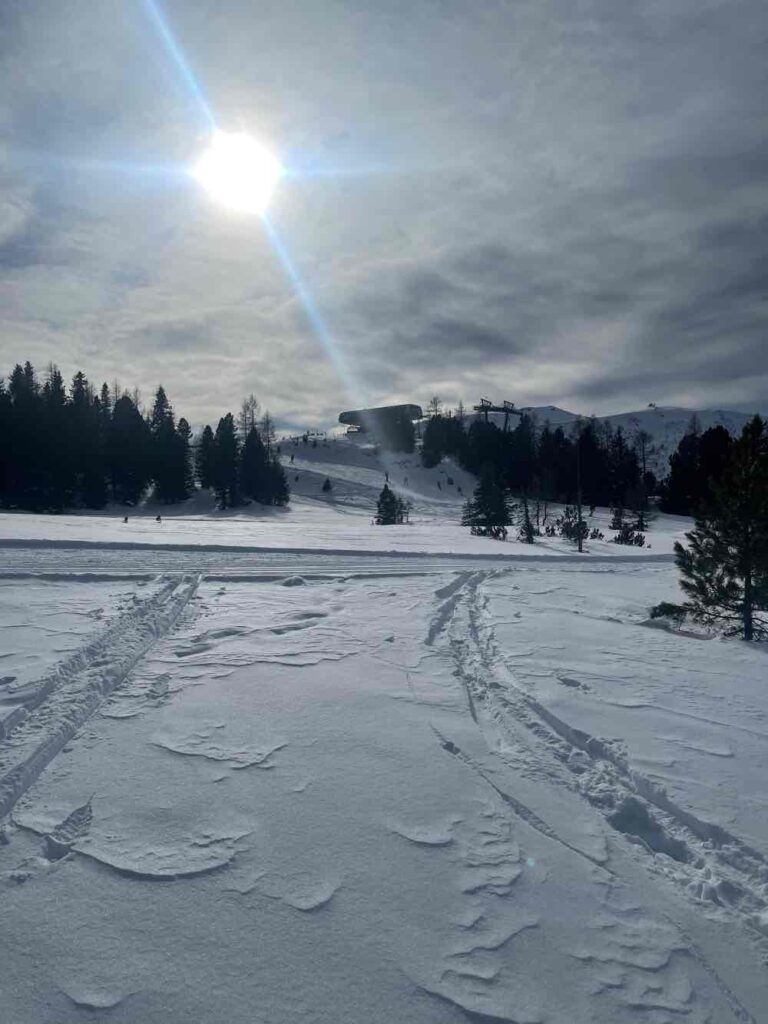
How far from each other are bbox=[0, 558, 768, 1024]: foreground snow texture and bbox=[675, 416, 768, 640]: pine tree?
9.98ft

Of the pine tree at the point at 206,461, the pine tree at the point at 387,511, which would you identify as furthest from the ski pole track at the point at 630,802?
the pine tree at the point at 206,461

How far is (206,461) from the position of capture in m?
61.2

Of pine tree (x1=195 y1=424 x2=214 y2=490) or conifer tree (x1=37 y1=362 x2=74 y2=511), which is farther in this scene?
pine tree (x1=195 y1=424 x2=214 y2=490)

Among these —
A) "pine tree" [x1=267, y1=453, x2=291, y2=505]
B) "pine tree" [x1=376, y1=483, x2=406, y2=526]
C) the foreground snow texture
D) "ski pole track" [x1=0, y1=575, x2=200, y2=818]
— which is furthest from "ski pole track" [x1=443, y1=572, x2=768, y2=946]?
"pine tree" [x1=267, y1=453, x2=291, y2=505]

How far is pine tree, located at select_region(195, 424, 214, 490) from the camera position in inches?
2374

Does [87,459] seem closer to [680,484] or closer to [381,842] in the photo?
[680,484]

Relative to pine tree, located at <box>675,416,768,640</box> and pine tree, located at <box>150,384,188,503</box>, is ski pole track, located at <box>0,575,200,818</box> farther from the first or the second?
pine tree, located at <box>150,384,188,503</box>

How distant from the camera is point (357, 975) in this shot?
2537mm

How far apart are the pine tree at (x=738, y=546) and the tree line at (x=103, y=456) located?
46758mm

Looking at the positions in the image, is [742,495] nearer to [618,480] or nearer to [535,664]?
[535,664]

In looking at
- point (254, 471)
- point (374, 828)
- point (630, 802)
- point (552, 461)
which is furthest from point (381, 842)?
point (552, 461)

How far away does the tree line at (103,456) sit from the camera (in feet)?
156

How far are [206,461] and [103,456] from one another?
11.4 meters

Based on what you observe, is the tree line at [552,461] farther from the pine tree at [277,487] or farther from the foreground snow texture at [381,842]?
the foreground snow texture at [381,842]
